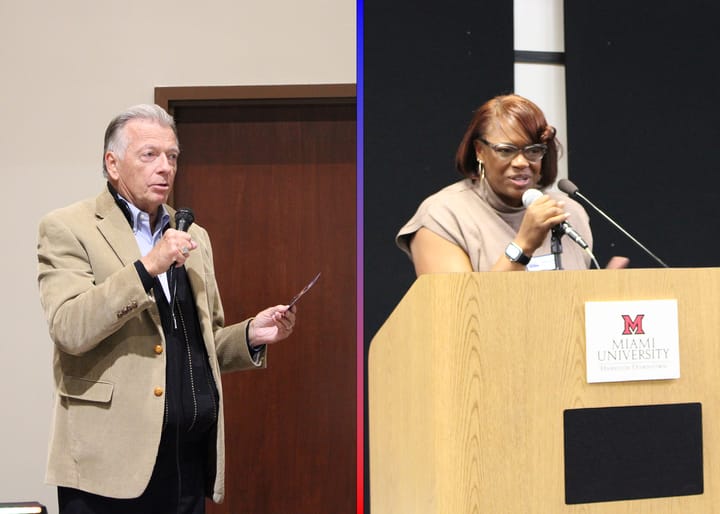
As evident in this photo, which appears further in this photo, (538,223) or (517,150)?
(517,150)

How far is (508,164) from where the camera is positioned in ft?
6.95

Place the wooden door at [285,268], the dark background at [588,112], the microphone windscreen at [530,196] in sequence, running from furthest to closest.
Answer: the wooden door at [285,268]
the dark background at [588,112]
the microphone windscreen at [530,196]

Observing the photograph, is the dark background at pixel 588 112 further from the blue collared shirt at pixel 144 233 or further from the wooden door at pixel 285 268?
the blue collared shirt at pixel 144 233

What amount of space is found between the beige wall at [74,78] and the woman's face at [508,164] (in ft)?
6.48

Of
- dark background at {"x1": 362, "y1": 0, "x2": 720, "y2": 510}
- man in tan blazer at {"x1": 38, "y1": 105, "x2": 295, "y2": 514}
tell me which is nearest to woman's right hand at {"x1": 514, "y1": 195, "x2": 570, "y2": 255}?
man in tan blazer at {"x1": 38, "y1": 105, "x2": 295, "y2": 514}

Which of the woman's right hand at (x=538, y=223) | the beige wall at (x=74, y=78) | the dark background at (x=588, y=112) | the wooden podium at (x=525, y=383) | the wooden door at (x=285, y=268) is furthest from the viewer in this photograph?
the wooden door at (x=285, y=268)

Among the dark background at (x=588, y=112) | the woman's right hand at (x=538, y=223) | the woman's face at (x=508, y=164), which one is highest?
the dark background at (x=588, y=112)

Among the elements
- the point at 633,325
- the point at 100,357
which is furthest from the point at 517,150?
the point at 100,357

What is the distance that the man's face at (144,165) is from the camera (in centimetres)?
216

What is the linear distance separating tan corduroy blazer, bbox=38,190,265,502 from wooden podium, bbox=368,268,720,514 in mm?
795

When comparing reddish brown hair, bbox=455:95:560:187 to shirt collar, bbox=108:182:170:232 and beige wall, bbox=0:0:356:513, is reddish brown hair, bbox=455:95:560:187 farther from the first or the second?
beige wall, bbox=0:0:356:513

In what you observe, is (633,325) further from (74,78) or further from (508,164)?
(74,78)

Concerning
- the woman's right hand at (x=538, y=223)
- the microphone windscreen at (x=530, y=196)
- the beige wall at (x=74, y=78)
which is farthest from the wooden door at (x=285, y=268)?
the woman's right hand at (x=538, y=223)

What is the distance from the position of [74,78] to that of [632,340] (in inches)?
129
